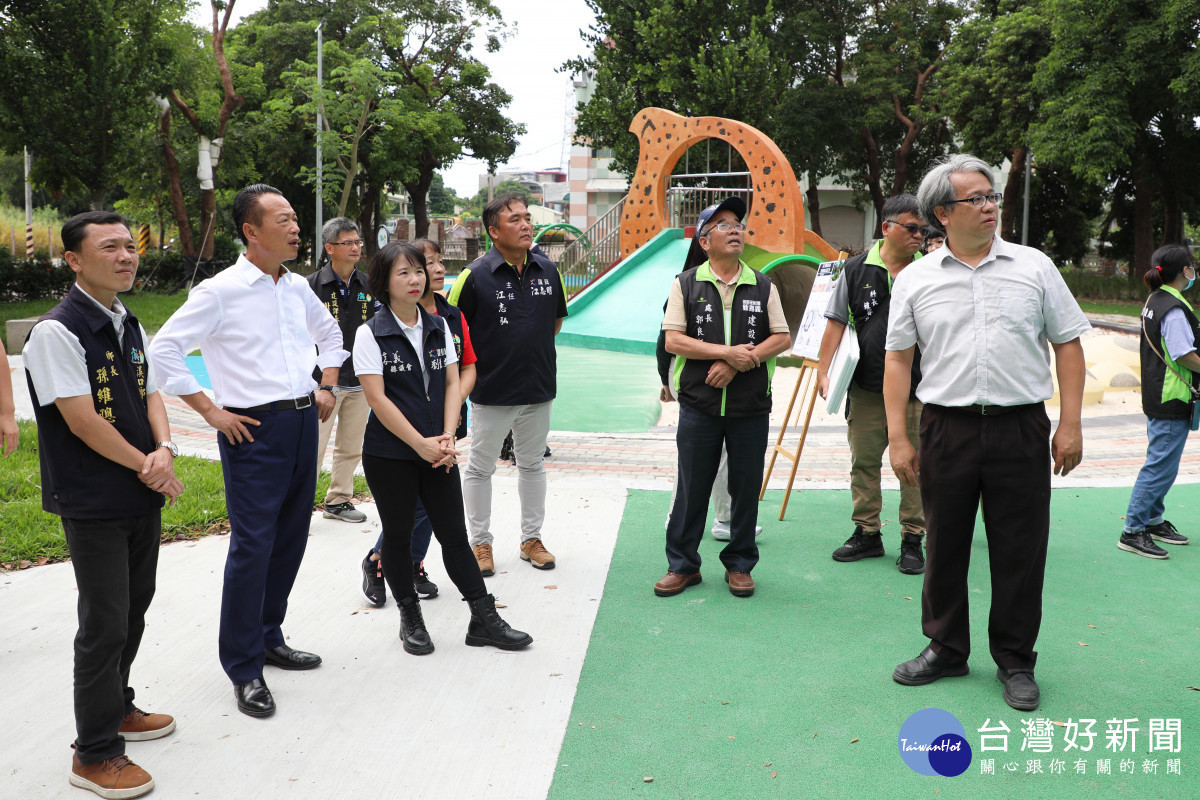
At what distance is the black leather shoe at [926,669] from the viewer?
3521 millimetres

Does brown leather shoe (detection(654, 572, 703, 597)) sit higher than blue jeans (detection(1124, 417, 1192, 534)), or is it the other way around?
blue jeans (detection(1124, 417, 1192, 534))

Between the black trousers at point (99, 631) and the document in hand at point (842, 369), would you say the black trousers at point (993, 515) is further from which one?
the black trousers at point (99, 631)

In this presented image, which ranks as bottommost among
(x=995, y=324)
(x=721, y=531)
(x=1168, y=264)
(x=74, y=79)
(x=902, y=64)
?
(x=721, y=531)

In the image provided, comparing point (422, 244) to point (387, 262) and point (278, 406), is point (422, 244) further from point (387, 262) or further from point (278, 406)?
point (278, 406)

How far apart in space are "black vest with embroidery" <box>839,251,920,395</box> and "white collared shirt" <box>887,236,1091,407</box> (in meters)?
1.51

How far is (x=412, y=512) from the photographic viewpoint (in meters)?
3.82

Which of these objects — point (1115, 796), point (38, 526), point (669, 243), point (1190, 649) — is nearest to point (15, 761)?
point (38, 526)

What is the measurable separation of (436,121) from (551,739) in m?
32.4

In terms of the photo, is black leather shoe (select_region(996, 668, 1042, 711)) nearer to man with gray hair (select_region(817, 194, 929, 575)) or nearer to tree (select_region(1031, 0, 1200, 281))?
man with gray hair (select_region(817, 194, 929, 575))

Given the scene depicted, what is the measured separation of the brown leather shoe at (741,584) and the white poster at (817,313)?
156cm

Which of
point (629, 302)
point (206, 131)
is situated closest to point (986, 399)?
point (629, 302)

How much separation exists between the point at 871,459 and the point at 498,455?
6.74 ft

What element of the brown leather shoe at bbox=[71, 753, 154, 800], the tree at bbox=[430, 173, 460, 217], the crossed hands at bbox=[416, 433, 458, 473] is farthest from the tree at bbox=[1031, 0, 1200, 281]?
the tree at bbox=[430, 173, 460, 217]

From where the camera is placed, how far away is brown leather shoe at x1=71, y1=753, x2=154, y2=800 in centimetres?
273
